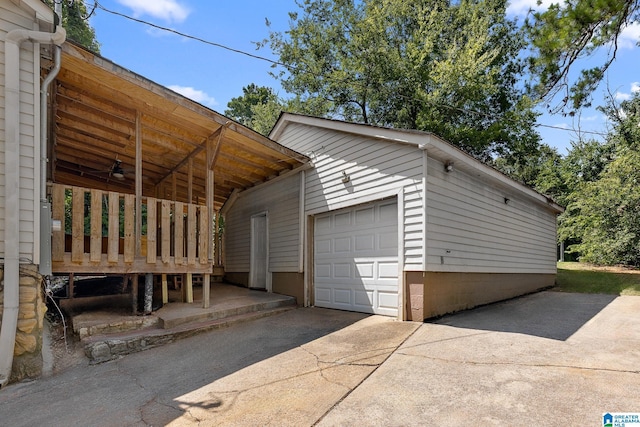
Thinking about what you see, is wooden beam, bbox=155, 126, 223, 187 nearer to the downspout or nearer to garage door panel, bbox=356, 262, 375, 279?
the downspout

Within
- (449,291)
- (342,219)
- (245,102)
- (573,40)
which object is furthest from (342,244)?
(245,102)

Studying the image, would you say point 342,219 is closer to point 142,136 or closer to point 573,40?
point 142,136

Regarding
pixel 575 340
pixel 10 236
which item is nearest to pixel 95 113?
pixel 10 236

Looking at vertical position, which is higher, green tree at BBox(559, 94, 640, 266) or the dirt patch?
green tree at BBox(559, 94, 640, 266)

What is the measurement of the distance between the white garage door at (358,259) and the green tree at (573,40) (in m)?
3.39

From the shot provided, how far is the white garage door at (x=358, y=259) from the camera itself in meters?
6.65

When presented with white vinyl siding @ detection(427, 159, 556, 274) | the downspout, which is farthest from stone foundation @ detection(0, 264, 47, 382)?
white vinyl siding @ detection(427, 159, 556, 274)

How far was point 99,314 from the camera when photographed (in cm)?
598

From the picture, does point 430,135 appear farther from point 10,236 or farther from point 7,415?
point 7,415

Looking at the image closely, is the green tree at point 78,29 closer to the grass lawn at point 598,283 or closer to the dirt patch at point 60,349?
the dirt patch at point 60,349

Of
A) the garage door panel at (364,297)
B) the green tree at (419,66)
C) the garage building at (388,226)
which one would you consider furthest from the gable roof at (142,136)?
the green tree at (419,66)

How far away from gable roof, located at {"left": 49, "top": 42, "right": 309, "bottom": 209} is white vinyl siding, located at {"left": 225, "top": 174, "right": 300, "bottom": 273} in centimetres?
45

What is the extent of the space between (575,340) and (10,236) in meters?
7.14

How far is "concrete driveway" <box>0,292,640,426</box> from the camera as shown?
298cm
